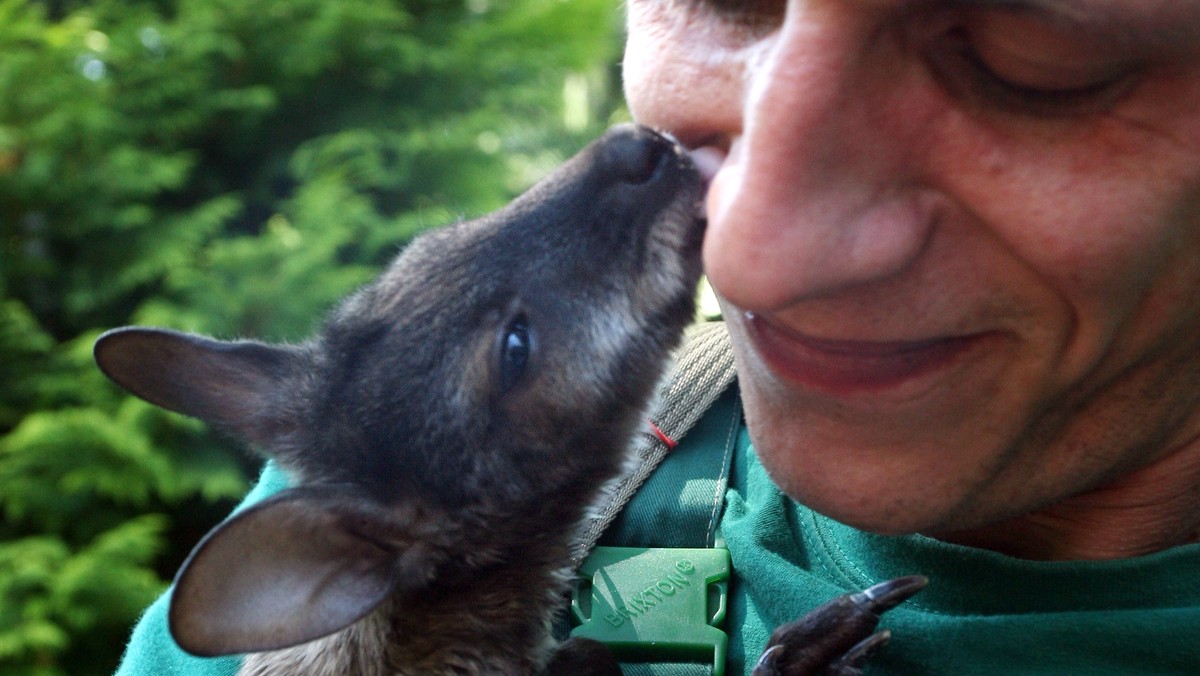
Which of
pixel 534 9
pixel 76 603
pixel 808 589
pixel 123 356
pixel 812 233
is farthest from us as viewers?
pixel 534 9

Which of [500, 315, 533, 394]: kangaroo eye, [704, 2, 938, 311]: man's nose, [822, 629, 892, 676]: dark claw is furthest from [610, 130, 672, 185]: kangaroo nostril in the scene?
[822, 629, 892, 676]: dark claw

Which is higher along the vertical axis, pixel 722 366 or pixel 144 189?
pixel 722 366

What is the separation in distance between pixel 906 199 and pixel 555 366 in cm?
99

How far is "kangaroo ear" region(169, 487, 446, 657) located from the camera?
1.67 meters

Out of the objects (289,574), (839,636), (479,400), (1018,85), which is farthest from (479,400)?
(1018,85)

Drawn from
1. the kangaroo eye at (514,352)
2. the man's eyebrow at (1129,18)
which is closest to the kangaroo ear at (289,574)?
the kangaroo eye at (514,352)

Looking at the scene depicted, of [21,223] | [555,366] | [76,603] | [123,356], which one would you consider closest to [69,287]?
[21,223]

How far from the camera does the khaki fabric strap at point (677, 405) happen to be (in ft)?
6.95

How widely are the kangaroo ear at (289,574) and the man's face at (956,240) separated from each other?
749mm

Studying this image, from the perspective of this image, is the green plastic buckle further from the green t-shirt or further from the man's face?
the man's face

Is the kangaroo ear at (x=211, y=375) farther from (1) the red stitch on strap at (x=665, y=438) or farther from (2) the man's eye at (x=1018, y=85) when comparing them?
(2) the man's eye at (x=1018, y=85)

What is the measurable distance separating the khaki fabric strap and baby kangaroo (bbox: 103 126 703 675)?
0.05m

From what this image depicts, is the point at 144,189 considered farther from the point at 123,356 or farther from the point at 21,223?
the point at 123,356

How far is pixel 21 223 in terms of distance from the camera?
16.3ft
